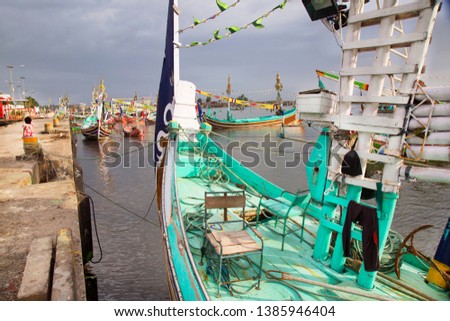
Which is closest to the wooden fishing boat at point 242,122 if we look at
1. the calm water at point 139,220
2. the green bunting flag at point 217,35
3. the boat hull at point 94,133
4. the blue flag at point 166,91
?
the boat hull at point 94,133

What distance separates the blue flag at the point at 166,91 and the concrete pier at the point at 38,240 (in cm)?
314

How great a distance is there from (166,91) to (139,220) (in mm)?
6262

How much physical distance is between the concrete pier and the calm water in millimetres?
2785

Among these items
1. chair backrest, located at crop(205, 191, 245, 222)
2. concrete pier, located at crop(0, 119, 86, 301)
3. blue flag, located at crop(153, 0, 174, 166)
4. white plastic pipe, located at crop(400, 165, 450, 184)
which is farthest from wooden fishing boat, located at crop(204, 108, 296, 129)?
white plastic pipe, located at crop(400, 165, 450, 184)

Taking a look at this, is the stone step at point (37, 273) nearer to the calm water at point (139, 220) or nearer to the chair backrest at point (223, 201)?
the chair backrest at point (223, 201)

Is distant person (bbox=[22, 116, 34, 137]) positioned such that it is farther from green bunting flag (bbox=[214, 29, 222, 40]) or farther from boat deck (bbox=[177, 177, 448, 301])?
boat deck (bbox=[177, 177, 448, 301])

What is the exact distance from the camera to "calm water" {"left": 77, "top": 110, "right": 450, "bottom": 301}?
859 centimetres

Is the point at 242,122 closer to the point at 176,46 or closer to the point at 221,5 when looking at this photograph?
the point at 176,46

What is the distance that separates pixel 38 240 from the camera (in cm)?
511

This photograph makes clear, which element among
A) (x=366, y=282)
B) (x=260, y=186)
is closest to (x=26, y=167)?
(x=260, y=186)

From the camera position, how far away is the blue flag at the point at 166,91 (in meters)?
8.82

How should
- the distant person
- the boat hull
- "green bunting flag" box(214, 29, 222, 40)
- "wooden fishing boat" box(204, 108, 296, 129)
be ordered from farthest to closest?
"wooden fishing boat" box(204, 108, 296, 129) → the boat hull → the distant person → "green bunting flag" box(214, 29, 222, 40)

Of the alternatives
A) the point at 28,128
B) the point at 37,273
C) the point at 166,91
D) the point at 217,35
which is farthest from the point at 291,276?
the point at 28,128
